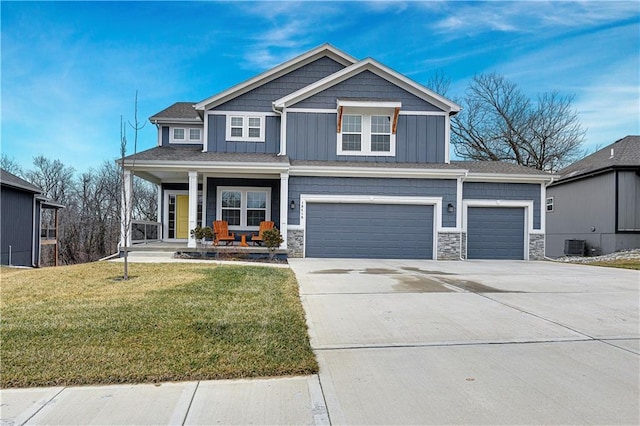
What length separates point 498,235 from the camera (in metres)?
15.1

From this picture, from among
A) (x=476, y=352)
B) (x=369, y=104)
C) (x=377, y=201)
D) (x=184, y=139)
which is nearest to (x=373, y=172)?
(x=377, y=201)

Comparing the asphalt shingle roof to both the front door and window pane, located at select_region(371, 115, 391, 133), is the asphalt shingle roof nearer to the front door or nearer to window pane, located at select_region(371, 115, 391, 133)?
the front door

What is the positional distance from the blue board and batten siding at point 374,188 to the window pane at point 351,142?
1430mm

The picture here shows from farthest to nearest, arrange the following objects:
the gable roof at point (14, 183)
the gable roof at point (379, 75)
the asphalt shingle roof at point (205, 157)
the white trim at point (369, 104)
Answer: the gable roof at point (14, 183), the gable roof at point (379, 75), the white trim at point (369, 104), the asphalt shingle roof at point (205, 157)

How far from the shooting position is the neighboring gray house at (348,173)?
14086mm

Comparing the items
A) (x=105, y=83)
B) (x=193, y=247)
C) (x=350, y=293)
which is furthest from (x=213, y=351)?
(x=105, y=83)

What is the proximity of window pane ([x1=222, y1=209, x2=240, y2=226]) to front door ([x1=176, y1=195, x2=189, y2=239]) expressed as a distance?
2451 mm

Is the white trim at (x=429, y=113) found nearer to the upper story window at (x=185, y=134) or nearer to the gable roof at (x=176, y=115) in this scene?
the gable roof at (x=176, y=115)

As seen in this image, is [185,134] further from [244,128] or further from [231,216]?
[231,216]

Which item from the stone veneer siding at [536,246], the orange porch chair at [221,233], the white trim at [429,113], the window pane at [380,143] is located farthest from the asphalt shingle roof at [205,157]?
the stone veneer siding at [536,246]

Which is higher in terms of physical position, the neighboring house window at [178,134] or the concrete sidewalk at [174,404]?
the neighboring house window at [178,134]

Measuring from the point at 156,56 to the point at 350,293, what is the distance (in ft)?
54.1

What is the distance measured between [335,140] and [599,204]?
44.7 feet

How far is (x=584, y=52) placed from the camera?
19.7 meters
